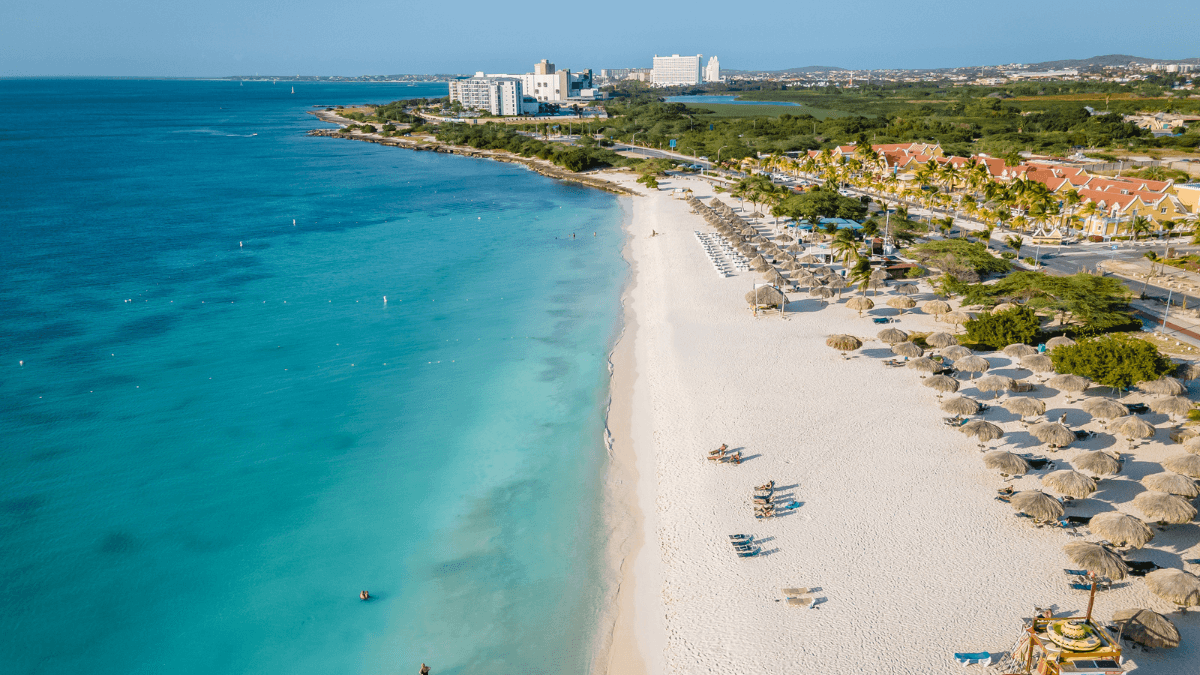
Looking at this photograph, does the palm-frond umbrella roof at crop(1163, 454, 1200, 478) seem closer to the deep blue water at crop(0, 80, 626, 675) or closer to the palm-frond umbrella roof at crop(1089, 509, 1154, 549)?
the palm-frond umbrella roof at crop(1089, 509, 1154, 549)

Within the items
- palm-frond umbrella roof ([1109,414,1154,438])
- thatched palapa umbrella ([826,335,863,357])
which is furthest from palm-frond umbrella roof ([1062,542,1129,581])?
thatched palapa umbrella ([826,335,863,357])

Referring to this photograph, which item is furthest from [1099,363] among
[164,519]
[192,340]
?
[192,340]

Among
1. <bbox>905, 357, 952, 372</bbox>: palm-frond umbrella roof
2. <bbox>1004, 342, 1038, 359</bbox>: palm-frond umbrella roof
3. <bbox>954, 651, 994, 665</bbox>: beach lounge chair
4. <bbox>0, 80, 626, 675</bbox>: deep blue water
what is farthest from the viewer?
<bbox>1004, 342, 1038, 359</bbox>: palm-frond umbrella roof

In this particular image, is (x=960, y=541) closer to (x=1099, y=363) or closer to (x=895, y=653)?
(x=895, y=653)

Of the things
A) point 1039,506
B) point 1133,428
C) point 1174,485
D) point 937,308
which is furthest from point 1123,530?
point 937,308

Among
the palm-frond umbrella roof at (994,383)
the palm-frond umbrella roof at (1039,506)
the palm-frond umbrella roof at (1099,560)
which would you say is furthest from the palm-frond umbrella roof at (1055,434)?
the palm-frond umbrella roof at (1099,560)
